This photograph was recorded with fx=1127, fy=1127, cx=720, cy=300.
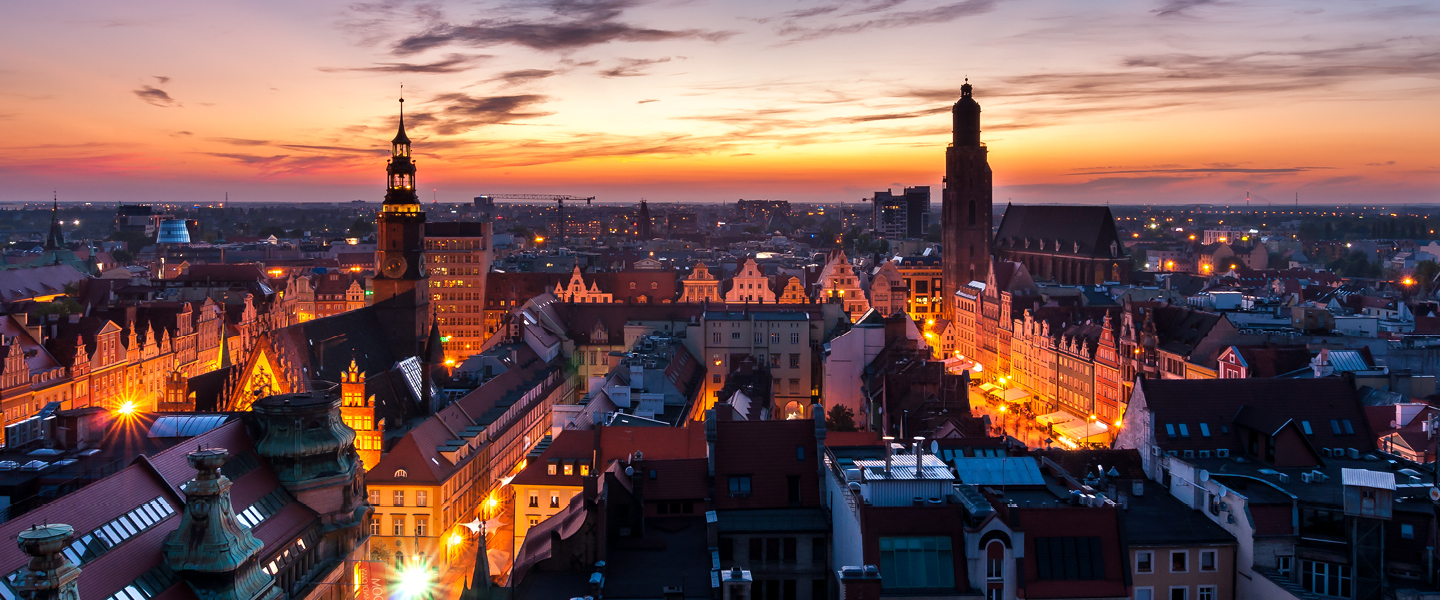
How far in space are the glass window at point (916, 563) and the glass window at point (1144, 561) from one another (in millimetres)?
6857

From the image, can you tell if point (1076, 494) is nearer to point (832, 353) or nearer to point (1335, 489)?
point (1335, 489)

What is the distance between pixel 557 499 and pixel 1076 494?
884 inches

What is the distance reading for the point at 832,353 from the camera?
76.9 metres

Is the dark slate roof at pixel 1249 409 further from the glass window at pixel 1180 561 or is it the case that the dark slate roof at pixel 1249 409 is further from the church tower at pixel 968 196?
the church tower at pixel 968 196

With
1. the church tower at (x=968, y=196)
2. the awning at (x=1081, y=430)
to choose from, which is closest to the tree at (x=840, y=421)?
the awning at (x=1081, y=430)

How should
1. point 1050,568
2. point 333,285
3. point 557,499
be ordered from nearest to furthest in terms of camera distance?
point 1050,568, point 557,499, point 333,285

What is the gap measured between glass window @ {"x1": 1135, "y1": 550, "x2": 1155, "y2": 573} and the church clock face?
200ft

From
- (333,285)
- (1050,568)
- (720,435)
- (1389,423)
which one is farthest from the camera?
(333,285)

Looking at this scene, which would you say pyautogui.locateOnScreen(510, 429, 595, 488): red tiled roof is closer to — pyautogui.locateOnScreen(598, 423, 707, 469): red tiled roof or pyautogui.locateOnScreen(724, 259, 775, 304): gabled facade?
pyautogui.locateOnScreen(598, 423, 707, 469): red tiled roof

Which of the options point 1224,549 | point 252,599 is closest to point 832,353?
point 1224,549

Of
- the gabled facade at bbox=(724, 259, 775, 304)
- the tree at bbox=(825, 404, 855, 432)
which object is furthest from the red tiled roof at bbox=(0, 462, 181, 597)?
the gabled facade at bbox=(724, 259, 775, 304)

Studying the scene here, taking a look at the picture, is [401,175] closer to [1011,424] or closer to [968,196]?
[1011,424]

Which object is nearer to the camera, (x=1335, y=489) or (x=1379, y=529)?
(x=1379, y=529)

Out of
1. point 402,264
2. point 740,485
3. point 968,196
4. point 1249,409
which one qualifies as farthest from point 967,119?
point 740,485
